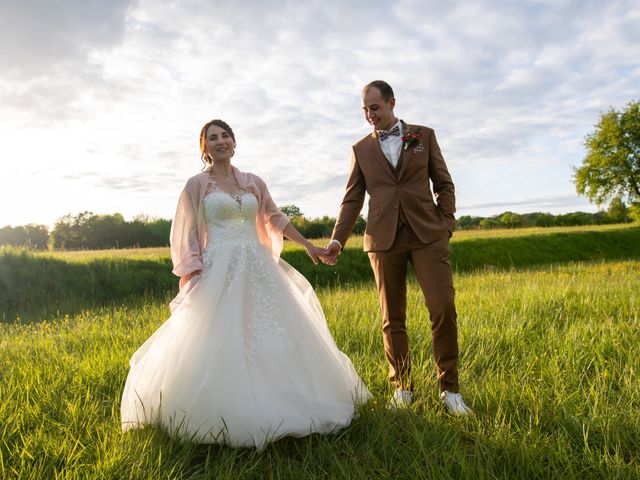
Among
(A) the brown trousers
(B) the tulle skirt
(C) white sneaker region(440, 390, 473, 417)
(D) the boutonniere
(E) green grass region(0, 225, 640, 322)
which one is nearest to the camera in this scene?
(B) the tulle skirt

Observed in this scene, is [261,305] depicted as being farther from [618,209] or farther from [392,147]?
[618,209]

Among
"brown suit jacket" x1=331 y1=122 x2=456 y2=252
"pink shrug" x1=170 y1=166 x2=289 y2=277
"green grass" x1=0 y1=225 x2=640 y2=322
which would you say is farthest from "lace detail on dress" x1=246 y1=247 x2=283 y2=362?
"green grass" x1=0 y1=225 x2=640 y2=322

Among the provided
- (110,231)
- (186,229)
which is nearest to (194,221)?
(186,229)

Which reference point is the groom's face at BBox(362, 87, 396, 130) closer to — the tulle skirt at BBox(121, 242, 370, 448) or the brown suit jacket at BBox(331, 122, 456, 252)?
the brown suit jacket at BBox(331, 122, 456, 252)

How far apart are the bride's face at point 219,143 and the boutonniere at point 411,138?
158cm

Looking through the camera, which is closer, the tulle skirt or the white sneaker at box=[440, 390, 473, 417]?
the tulle skirt

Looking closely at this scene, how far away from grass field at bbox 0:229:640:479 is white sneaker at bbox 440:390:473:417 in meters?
0.09

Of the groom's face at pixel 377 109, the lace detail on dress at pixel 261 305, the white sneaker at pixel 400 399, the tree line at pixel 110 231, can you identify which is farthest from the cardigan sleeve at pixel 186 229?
the tree line at pixel 110 231

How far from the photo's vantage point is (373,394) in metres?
4.35

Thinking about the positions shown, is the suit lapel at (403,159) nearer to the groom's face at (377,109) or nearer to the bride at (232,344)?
the groom's face at (377,109)

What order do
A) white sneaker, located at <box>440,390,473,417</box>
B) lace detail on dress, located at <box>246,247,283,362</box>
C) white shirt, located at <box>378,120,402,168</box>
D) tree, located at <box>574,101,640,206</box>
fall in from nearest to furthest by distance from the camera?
lace detail on dress, located at <box>246,247,283,362</box> < white sneaker, located at <box>440,390,473,417</box> < white shirt, located at <box>378,120,402,168</box> < tree, located at <box>574,101,640,206</box>

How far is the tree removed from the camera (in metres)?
38.4

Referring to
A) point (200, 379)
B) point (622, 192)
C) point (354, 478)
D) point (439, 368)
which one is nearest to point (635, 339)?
point (439, 368)

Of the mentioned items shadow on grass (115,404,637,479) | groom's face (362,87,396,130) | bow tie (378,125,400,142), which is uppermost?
groom's face (362,87,396,130)
